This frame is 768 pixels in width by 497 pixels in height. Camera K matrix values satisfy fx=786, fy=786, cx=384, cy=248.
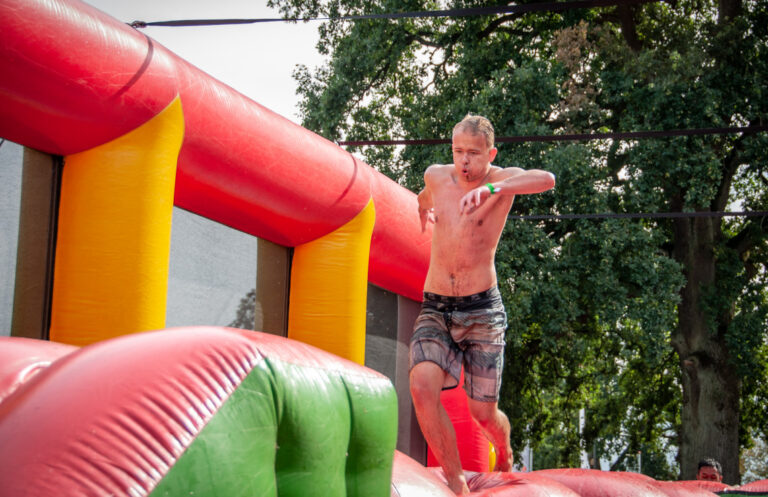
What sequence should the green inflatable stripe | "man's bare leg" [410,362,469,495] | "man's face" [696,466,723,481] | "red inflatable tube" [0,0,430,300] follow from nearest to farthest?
the green inflatable stripe
"red inflatable tube" [0,0,430,300]
"man's bare leg" [410,362,469,495]
"man's face" [696,466,723,481]

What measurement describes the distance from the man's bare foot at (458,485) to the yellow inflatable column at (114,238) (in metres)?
1.31

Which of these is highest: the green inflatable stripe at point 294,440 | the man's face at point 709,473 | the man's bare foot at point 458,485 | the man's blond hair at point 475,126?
the man's blond hair at point 475,126

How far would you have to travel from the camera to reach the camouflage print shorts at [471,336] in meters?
3.35

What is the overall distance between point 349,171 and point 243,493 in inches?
123

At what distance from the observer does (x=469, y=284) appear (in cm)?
340

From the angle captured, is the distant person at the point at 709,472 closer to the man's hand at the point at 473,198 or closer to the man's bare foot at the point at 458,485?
Answer: the man's bare foot at the point at 458,485

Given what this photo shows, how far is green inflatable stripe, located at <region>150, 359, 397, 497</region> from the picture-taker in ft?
4.60

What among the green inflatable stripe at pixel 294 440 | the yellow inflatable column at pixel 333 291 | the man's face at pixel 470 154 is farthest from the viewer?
the yellow inflatable column at pixel 333 291

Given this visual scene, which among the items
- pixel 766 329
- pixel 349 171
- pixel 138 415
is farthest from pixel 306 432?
pixel 766 329

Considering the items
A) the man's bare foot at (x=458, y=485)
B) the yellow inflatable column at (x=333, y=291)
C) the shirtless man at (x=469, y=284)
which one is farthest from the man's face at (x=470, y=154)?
the man's bare foot at (x=458, y=485)

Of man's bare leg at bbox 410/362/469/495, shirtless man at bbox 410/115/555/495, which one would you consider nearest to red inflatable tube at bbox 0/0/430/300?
shirtless man at bbox 410/115/555/495

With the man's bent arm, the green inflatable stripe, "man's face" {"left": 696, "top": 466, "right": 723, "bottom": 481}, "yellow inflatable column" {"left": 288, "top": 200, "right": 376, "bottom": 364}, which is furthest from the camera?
"man's face" {"left": 696, "top": 466, "right": 723, "bottom": 481}

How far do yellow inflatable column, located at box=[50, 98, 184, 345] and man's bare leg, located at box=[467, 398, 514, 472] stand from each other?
1.40 meters

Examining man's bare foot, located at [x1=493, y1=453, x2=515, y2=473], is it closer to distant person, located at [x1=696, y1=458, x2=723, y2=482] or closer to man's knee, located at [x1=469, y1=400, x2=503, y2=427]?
man's knee, located at [x1=469, y1=400, x2=503, y2=427]
